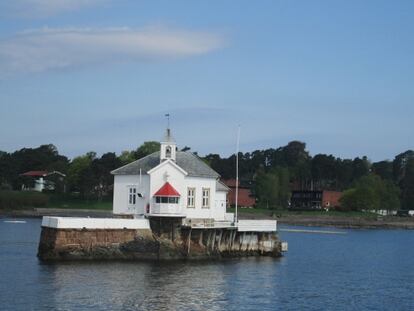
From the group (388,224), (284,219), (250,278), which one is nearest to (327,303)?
(250,278)

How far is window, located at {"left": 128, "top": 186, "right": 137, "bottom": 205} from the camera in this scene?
5862 cm

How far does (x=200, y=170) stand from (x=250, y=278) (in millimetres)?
12485

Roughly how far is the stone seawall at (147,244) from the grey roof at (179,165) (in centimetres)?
459

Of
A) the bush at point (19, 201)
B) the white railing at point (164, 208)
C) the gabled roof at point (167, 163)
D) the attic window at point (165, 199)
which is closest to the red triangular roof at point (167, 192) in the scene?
the attic window at point (165, 199)

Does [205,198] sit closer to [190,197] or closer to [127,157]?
[190,197]

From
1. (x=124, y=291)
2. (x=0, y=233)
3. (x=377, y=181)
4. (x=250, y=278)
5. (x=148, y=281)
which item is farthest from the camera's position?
(x=377, y=181)

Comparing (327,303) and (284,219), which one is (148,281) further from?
(284,219)

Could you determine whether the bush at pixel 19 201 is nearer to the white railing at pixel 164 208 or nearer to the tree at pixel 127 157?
the tree at pixel 127 157

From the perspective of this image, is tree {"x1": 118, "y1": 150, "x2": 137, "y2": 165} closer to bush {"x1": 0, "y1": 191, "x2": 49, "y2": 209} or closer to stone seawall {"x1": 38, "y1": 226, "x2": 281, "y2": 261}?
bush {"x1": 0, "y1": 191, "x2": 49, "y2": 209}

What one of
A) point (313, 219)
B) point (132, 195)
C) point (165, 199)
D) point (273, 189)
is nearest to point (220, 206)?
point (165, 199)

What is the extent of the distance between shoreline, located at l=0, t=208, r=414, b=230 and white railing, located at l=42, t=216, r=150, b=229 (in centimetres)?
7068

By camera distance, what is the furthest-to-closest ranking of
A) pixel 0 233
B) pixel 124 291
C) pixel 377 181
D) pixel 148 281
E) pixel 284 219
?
1. pixel 377 181
2. pixel 284 219
3. pixel 0 233
4. pixel 148 281
5. pixel 124 291

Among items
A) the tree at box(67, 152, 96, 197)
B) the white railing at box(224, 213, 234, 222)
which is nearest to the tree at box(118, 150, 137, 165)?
the tree at box(67, 152, 96, 197)

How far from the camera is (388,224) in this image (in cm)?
15350
